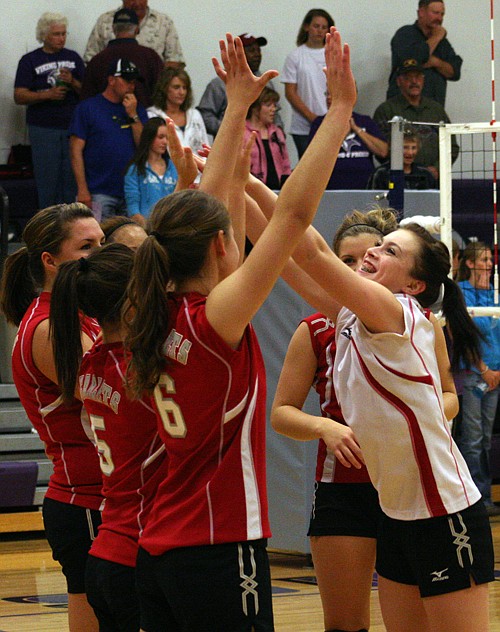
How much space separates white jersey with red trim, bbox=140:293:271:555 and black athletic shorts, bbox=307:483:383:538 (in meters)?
0.81

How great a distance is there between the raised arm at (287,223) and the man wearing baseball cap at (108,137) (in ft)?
20.9

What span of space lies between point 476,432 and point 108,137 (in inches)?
144

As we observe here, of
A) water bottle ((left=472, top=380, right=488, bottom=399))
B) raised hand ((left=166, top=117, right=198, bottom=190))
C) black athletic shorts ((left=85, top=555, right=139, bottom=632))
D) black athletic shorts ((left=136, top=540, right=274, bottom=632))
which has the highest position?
raised hand ((left=166, top=117, right=198, bottom=190))

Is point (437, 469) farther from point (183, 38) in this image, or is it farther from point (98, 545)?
point (183, 38)

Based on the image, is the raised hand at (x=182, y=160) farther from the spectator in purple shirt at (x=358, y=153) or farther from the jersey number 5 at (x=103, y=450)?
the spectator in purple shirt at (x=358, y=153)

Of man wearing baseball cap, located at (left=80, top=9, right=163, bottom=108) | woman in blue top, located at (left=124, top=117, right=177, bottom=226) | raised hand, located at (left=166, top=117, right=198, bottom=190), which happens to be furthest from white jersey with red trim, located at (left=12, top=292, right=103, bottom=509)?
man wearing baseball cap, located at (left=80, top=9, right=163, bottom=108)

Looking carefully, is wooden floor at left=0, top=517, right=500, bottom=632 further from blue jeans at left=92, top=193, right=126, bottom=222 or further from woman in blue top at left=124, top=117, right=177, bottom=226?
blue jeans at left=92, top=193, right=126, bottom=222

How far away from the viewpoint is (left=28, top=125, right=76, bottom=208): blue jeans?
364 inches

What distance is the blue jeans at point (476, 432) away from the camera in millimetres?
7543

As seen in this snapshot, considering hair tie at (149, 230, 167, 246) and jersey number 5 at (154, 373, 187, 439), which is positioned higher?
hair tie at (149, 230, 167, 246)

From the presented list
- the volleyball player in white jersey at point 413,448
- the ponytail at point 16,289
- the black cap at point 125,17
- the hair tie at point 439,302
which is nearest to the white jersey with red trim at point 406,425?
the volleyball player in white jersey at point 413,448

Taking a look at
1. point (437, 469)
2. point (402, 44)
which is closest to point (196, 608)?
point (437, 469)

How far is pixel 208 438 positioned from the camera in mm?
2279

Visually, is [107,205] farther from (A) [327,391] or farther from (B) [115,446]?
(B) [115,446]
